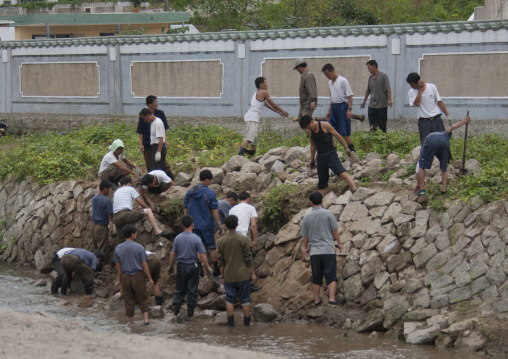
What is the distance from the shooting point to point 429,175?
12.5 metres

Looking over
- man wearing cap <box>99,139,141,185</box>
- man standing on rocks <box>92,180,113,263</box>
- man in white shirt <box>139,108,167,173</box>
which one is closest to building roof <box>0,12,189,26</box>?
man wearing cap <box>99,139,141,185</box>

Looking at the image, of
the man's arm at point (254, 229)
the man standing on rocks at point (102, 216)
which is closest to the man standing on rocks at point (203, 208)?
the man's arm at point (254, 229)

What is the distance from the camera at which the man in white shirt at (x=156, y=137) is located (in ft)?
45.7

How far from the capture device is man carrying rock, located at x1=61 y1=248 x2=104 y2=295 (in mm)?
13047

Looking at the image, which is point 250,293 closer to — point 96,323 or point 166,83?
point 96,323

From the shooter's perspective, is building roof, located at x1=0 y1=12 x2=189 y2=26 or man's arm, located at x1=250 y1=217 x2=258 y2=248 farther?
building roof, located at x1=0 y1=12 x2=189 y2=26

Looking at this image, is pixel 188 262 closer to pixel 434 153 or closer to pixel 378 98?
pixel 434 153

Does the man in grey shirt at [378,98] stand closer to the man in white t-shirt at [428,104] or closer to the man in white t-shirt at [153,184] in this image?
the man in white t-shirt at [428,104]

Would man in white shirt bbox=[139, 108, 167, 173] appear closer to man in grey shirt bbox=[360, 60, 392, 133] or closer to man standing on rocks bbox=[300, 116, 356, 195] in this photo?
man standing on rocks bbox=[300, 116, 356, 195]

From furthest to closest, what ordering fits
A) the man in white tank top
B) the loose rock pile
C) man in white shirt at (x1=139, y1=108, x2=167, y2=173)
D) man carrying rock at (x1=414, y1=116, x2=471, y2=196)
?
the man in white tank top
man in white shirt at (x1=139, y1=108, x2=167, y2=173)
man carrying rock at (x1=414, y1=116, x2=471, y2=196)
the loose rock pile

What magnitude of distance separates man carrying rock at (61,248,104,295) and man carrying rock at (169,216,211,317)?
7.59 ft

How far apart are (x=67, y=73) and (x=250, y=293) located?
38.7 ft

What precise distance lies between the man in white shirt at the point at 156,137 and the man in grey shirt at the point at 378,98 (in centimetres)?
429

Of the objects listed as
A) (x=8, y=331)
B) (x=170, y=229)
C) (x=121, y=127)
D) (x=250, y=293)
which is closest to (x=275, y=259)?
(x=250, y=293)
